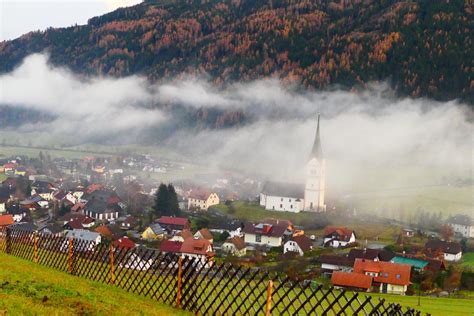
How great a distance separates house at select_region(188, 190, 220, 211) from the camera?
9556cm

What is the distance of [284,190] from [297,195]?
2933 millimetres

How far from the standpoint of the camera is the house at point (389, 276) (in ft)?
141

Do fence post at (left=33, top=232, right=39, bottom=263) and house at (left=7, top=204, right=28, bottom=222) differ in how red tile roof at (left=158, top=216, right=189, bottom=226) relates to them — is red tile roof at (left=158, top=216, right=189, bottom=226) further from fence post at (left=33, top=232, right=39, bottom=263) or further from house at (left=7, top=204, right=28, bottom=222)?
fence post at (left=33, top=232, right=39, bottom=263)

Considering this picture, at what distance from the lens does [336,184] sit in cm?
12244

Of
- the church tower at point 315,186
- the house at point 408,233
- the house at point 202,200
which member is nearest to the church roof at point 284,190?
the church tower at point 315,186

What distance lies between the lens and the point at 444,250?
6131 cm

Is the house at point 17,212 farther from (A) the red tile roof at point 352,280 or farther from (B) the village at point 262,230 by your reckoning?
(A) the red tile roof at point 352,280

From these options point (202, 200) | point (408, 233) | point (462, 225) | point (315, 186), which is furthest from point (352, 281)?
point (315, 186)

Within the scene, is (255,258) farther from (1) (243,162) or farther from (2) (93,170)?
(1) (243,162)

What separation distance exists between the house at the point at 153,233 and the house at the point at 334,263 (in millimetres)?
23142

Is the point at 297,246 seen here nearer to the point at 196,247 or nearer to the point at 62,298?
the point at 196,247

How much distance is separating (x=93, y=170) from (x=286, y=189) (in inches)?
2795

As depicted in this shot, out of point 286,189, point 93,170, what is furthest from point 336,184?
point 93,170

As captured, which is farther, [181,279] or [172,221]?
[172,221]
